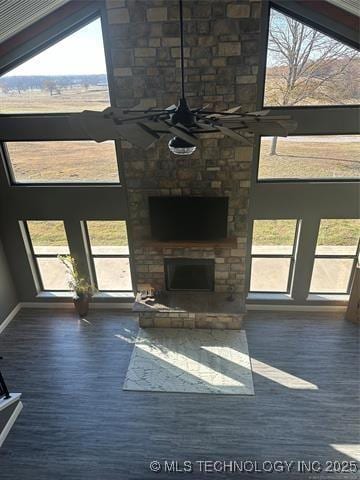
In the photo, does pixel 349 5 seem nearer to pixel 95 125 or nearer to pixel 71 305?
pixel 95 125

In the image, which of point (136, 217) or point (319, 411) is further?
point (136, 217)

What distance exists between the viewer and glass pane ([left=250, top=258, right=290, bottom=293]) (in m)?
6.03

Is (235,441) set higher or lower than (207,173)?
lower

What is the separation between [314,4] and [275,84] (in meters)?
1.01

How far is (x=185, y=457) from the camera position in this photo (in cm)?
396

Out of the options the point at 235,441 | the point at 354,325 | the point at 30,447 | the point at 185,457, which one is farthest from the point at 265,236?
the point at 30,447

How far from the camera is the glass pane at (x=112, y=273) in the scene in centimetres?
621

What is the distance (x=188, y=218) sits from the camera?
5.24 metres

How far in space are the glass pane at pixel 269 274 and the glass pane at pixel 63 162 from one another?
2880mm

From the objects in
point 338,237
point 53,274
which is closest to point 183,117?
point 338,237

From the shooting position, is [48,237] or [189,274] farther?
[48,237]

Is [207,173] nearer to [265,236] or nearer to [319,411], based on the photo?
[265,236]

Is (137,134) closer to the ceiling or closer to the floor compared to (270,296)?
closer to the ceiling

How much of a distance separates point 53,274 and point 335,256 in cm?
506
